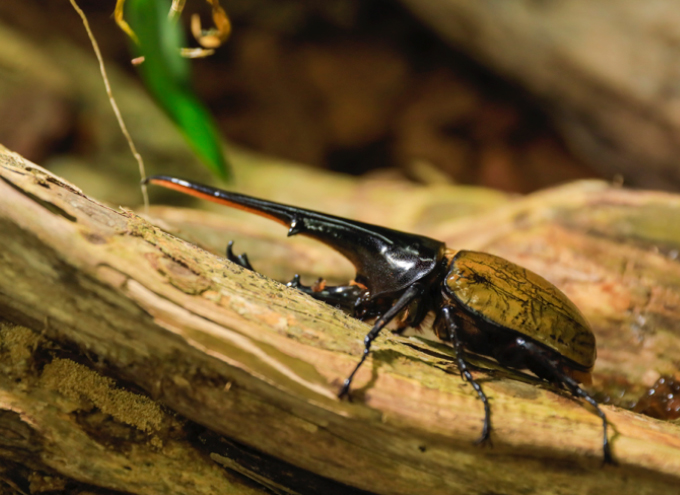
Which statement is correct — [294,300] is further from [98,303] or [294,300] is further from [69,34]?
[69,34]

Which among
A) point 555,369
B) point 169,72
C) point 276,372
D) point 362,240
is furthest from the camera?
point 169,72

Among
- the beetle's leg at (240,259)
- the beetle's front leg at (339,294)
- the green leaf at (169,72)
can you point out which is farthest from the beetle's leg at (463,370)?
the green leaf at (169,72)

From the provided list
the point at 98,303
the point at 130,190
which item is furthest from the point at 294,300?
the point at 130,190

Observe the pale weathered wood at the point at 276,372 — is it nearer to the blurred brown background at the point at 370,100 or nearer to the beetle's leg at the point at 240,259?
the beetle's leg at the point at 240,259

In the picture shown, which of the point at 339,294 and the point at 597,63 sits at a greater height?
the point at 597,63

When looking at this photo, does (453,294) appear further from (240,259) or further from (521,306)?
(240,259)

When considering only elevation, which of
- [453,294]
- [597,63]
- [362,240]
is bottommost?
[453,294]

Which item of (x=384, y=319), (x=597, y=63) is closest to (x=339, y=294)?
(x=384, y=319)

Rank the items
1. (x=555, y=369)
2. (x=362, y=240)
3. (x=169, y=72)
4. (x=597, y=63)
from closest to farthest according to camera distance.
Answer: (x=555, y=369) < (x=362, y=240) < (x=169, y=72) < (x=597, y=63)
